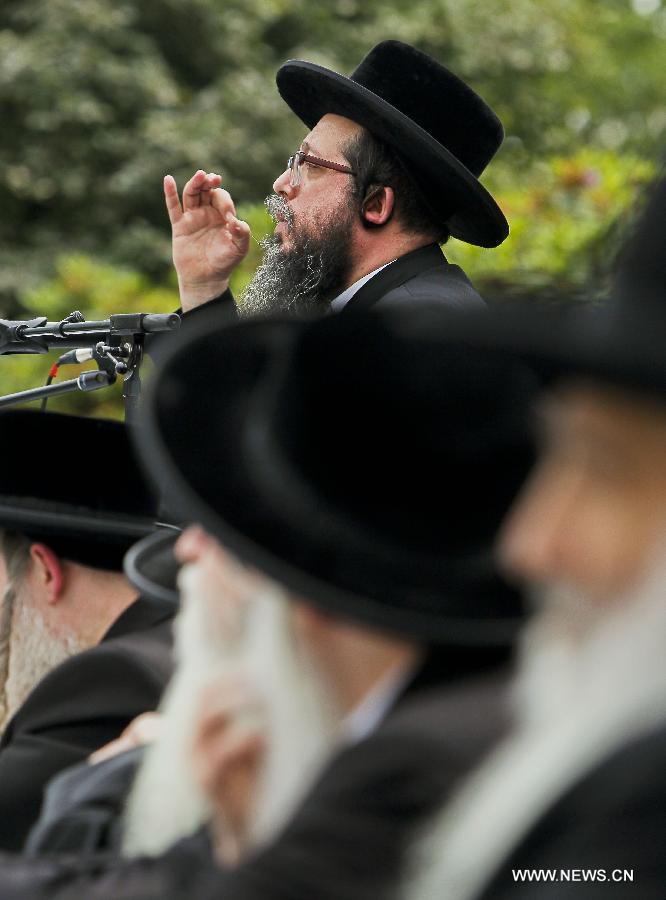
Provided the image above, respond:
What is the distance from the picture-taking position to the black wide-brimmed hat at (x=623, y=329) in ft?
3.56

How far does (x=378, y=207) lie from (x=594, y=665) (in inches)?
110

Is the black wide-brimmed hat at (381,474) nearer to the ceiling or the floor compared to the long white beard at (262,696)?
nearer to the ceiling

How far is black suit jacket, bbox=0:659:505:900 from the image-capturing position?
3.81 ft

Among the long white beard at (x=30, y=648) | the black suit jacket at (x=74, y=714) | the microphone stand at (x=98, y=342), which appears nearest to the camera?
the black suit jacket at (x=74, y=714)

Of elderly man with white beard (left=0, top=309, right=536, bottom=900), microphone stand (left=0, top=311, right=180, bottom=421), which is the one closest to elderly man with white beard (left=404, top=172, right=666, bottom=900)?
elderly man with white beard (left=0, top=309, right=536, bottom=900)

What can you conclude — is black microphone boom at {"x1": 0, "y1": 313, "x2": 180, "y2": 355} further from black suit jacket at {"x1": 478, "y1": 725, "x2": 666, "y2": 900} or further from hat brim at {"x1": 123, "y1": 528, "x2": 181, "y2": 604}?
black suit jacket at {"x1": 478, "y1": 725, "x2": 666, "y2": 900}

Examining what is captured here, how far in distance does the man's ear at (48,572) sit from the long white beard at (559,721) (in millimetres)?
1380

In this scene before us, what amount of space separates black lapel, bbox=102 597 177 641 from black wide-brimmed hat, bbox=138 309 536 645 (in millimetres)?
968

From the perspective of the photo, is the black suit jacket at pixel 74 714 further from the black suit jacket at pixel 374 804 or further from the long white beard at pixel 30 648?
the black suit jacket at pixel 374 804

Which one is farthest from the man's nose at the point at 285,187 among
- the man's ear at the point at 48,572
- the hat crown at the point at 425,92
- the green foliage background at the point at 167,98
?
the green foliage background at the point at 167,98

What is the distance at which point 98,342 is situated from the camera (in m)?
3.22

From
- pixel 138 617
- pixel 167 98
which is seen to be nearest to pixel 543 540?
pixel 138 617

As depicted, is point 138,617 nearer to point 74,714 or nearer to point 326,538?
point 74,714

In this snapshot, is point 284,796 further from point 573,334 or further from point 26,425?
point 26,425
